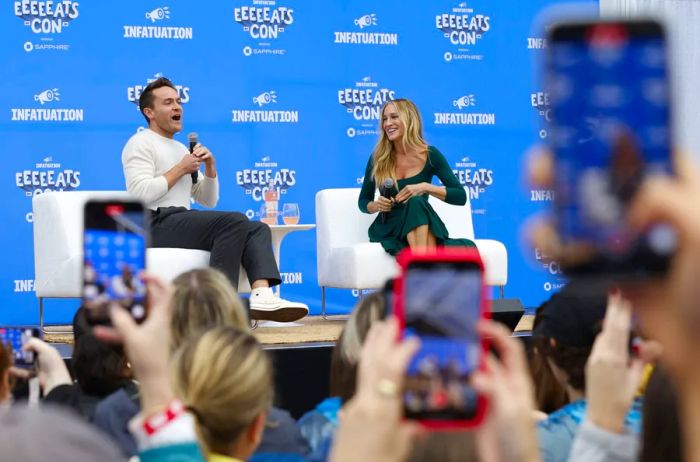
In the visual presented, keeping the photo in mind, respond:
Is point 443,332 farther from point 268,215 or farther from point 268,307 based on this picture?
point 268,215

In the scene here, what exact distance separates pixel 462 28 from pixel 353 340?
5749mm

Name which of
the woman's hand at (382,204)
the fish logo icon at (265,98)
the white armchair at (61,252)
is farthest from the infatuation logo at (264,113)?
the white armchair at (61,252)

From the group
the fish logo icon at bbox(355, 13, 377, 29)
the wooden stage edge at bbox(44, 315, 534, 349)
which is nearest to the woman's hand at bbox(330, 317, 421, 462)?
the wooden stage edge at bbox(44, 315, 534, 349)

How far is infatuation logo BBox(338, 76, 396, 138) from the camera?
268 inches

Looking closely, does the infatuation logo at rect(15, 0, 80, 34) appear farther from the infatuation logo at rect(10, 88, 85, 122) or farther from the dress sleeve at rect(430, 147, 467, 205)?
the dress sleeve at rect(430, 147, 467, 205)

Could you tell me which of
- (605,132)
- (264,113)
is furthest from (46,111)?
(605,132)

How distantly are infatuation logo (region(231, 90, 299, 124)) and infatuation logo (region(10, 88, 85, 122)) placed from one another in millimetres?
1017

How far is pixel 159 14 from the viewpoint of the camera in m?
6.38

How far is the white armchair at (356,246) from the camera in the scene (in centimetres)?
520

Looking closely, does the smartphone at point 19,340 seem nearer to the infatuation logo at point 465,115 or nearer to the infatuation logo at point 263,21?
the infatuation logo at point 263,21

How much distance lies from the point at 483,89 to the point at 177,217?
310 cm

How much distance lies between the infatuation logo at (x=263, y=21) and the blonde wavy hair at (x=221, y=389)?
5538 millimetres

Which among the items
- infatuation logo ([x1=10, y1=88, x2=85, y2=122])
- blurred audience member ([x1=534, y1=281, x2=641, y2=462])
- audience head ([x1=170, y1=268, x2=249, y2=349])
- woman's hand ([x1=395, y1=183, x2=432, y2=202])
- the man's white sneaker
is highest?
infatuation logo ([x1=10, y1=88, x2=85, y2=122])

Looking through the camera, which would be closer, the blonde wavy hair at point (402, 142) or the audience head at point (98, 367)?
the audience head at point (98, 367)
